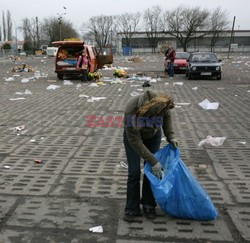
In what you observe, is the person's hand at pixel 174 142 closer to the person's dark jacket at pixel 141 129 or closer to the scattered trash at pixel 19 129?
the person's dark jacket at pixel 141 129

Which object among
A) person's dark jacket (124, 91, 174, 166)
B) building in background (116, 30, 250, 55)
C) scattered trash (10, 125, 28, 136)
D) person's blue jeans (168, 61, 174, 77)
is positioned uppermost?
person's dark jacket (124, 91, 174, 166)

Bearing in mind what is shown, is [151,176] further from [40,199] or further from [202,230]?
[40,199]

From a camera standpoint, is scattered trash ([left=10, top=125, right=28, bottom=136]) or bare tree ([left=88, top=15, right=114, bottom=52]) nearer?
scattered trash ([left=10, top=125, right=28, bottom=136])

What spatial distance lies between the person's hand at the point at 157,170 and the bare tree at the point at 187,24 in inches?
3019

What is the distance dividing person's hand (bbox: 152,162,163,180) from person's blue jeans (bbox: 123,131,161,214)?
218mm

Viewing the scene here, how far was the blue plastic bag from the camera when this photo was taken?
3.49 meters

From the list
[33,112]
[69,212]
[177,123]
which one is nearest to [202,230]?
[69,212]

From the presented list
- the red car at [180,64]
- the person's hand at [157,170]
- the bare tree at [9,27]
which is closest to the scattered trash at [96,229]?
the person's hand at [157,170]

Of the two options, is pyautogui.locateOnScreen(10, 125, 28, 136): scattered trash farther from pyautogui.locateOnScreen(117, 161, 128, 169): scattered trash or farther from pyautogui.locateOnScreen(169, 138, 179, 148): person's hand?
pyautogui.locateOnScreen(169, 138, 179, 148): person's hand

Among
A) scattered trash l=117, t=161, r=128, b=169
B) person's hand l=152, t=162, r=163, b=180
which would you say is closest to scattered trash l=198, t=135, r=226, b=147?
scattered trash l=117, t=161, r=128, b=169

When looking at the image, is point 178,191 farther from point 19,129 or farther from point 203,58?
point 203,58

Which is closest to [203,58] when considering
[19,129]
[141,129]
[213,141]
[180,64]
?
[180,64]

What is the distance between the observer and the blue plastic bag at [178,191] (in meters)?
3.49

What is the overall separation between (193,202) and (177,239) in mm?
427
